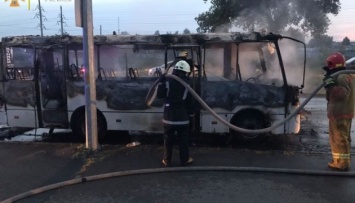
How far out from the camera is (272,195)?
4930mm

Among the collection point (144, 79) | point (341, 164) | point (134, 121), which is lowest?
point (341, 164)

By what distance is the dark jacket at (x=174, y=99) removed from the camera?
19.5ft

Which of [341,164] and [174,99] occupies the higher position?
[174,99]

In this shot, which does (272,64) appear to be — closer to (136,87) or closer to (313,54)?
(136,87)

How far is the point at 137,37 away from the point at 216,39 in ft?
5.55

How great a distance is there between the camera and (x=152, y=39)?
7992 millimetres

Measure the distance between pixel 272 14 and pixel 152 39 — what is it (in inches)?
597

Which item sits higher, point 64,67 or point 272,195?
point 64,67

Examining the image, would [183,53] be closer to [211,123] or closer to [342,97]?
[211,123]

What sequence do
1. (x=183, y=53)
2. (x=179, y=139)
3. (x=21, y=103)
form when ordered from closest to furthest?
1. (x=179, y=139)
2. (x=183, y=53)
3. (x=21, y=103)

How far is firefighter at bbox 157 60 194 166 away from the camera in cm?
596

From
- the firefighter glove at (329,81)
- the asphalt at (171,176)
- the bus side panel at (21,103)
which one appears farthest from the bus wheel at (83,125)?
the firefighter glove at (329,81)

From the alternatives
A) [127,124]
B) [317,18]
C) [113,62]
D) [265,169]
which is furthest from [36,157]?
[317,18]

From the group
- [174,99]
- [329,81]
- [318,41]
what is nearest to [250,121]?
[329,81]
